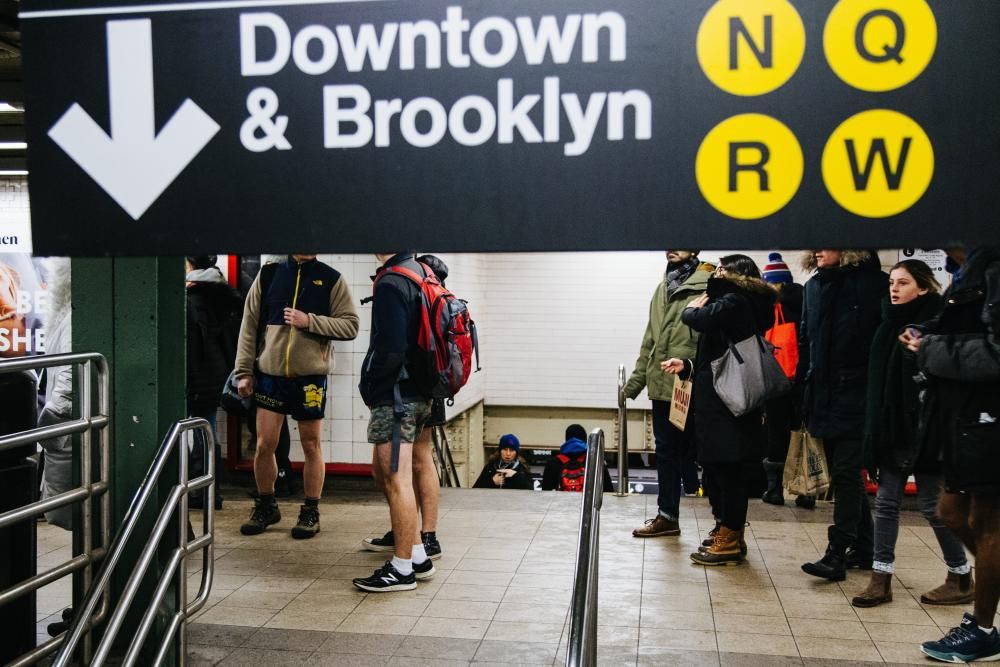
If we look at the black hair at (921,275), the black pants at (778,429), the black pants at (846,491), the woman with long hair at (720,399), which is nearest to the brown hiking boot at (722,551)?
the woman with long hair at (720,399)

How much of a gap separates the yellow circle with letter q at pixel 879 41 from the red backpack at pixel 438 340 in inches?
115

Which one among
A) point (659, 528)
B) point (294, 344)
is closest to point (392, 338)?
point (294, 344)

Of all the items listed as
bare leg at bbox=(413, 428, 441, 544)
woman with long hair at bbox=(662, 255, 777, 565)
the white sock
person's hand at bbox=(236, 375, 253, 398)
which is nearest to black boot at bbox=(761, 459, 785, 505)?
woman with long hair at bbox=(662, 255, 777, 565)

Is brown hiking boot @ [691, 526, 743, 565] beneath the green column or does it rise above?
beneath

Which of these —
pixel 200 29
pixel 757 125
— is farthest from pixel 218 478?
pixel 757 125

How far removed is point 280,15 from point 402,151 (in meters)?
0.40

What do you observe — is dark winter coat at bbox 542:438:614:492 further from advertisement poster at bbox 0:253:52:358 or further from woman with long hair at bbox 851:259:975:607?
advertisement poster at bbox 0:253:52:358

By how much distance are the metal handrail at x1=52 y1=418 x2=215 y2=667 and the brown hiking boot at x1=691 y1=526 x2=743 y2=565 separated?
9.02ft

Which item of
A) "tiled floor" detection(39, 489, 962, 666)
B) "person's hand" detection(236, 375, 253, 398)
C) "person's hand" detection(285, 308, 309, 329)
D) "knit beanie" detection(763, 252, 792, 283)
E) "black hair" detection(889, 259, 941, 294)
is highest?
"knit beanie" detection(763, 252, 792, 283)

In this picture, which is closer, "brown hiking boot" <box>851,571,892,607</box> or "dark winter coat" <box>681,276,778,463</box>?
"brown hiking boot" <box>851,571,892,607</box>

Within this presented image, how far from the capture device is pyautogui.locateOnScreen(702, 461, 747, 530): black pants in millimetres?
5074

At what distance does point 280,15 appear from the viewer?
2070mm

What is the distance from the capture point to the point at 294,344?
5430 mm

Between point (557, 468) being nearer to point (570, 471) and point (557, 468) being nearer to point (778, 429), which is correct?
point (570, 471)
